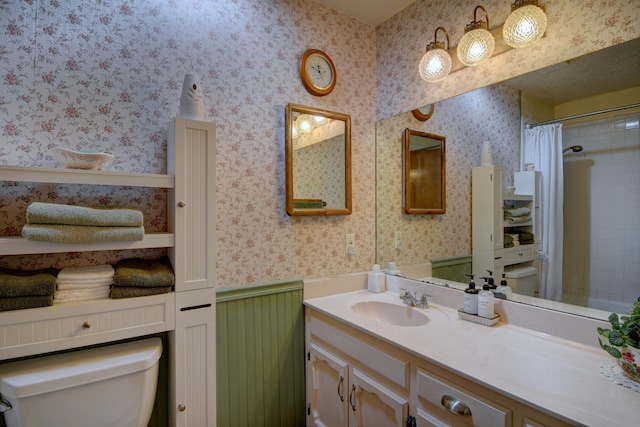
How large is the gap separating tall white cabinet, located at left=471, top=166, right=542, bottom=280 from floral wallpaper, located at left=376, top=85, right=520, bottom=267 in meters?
0.04

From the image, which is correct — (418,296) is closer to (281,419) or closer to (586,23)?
(281,419)

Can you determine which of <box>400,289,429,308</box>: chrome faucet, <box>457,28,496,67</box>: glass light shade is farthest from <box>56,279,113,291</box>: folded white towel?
<box>457,28,496,67</box>: glass light shade

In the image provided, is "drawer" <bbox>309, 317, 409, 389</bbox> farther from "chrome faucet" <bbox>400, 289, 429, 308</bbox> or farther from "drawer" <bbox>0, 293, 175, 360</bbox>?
"drawer" <bbox>0, 293, 175, 360</bbox>

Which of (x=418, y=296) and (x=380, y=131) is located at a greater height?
(x=380, y=131)

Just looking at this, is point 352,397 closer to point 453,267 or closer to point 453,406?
point 453,406

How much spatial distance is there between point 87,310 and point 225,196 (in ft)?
2.30

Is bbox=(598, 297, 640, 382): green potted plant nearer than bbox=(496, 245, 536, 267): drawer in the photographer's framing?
Yes

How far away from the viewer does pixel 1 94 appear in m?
1.16

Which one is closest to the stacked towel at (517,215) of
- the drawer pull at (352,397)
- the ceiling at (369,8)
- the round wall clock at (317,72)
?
the drawer pull at (352,397)

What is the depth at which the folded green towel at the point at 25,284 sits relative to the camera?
103 cm

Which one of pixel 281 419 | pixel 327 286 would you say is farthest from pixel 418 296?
pixel 281 419

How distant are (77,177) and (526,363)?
1.61m

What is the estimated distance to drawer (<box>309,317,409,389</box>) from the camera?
1.17 m

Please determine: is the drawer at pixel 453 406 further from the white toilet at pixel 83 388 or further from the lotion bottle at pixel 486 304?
the white toilet at pixel 83 388
